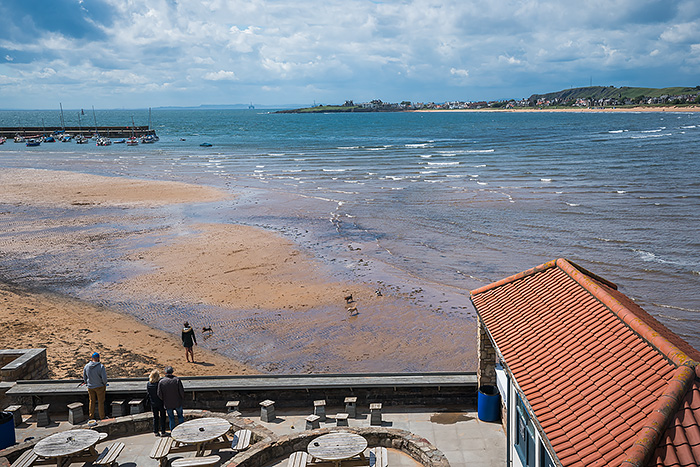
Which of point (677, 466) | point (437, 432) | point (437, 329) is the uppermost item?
point (677, 466)

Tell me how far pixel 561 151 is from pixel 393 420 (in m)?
74.6

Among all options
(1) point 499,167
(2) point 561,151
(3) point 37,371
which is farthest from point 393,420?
(2) point 561,151

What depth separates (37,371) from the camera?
13.9 m

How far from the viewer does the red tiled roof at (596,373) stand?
18.4 feet

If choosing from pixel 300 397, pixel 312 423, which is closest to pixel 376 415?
pixel 312 423

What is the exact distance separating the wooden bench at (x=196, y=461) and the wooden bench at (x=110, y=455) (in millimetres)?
1086

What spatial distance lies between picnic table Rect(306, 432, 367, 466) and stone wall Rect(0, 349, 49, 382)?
24.5ft

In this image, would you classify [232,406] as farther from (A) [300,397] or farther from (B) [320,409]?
(B) [320,409]

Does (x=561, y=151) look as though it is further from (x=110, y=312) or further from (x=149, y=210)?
(x=110, y=312)

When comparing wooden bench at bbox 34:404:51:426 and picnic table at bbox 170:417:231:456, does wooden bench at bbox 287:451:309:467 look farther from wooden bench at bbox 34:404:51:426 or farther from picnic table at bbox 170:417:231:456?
wooden bench at bbox 34:404:51:426

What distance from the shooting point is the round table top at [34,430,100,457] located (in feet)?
32.5

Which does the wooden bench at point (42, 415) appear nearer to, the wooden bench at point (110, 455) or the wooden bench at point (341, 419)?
the wooden bench at point (110, 455)

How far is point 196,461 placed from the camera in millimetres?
9805

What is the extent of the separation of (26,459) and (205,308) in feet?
39.5
